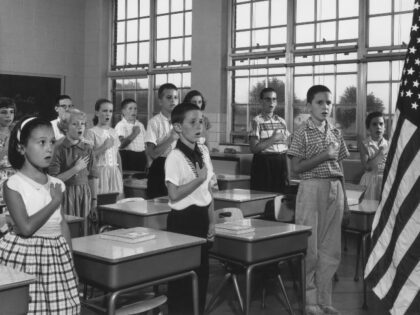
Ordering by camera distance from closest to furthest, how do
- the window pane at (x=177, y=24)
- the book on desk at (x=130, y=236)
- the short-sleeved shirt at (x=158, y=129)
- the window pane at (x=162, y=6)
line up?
the book on desk at (x=130, y=236) < the short-sleeved shirt at (x=158, y=129) < the window pane at (x=177, y=24) < the window pane at (x=162, y=6)

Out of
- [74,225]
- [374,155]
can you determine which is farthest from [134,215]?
[374,155]

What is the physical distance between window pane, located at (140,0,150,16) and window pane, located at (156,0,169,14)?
27cm

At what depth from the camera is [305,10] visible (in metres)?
7.83

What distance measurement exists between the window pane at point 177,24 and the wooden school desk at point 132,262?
6.95 meters

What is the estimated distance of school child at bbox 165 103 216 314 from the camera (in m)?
3.18

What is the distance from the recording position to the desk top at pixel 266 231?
10.3ft

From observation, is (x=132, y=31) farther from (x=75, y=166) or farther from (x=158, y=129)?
(x=75, y=166)

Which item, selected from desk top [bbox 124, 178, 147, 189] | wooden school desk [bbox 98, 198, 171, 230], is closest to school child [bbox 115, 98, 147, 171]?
desk top [bbox 124, 178, 147, 189]

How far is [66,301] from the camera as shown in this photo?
8.24 ft

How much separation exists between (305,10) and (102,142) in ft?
12.1

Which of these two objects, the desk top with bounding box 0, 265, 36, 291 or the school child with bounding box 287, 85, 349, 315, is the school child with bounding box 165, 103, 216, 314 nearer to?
the school child with bounding box 287, 85, 349, 315

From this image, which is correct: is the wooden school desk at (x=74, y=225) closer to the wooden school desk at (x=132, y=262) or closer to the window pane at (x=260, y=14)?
the wooden school desk at (x=132, y=262)

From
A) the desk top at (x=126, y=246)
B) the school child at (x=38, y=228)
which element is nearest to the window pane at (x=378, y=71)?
the desk top at (x=126, y=246)

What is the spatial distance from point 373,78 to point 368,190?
5.87ft
